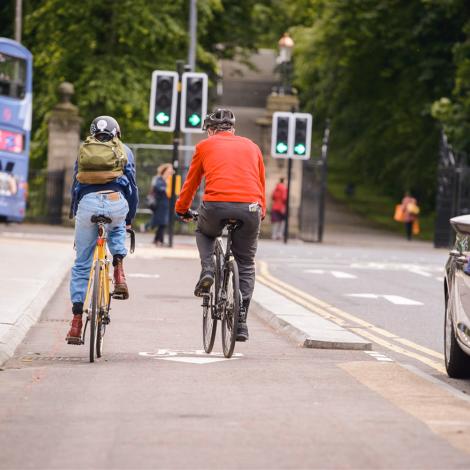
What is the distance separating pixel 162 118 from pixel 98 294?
66.3 ft

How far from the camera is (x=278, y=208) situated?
43.9m

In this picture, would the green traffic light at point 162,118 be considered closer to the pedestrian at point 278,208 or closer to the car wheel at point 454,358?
the pedestrian at point 278,208

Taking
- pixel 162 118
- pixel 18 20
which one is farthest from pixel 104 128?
pixel 18 20

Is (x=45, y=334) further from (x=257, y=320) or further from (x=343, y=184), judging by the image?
(x=343, y=184)

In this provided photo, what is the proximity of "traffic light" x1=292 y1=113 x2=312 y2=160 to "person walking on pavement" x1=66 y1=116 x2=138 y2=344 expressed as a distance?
26222 millimetres

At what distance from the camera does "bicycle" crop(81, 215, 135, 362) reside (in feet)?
37.5

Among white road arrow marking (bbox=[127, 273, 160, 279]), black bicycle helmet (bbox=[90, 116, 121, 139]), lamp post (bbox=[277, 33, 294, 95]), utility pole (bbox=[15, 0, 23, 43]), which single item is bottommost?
white road arrow marking (bbox=[127, 273, 160, 279])

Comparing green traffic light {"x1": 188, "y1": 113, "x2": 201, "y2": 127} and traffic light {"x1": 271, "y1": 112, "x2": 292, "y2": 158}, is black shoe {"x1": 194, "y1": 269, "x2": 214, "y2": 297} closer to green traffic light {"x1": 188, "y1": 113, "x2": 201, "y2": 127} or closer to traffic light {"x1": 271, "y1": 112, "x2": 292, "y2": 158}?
green traffic light {"x1": 188, "y1": 113, "x2": 201, "y2": 127}

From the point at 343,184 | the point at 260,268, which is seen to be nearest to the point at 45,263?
the point at 260,268

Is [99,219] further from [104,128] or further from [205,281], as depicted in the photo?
[205,281]

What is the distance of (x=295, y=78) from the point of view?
59.4m

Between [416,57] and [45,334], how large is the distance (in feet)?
129

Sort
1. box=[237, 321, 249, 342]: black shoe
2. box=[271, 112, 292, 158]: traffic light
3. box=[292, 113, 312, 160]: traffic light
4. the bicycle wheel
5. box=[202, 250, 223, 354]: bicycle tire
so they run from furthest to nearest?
box=[292, 113, 312, 160]: traffic light → box=[271, 112, 292, 158]: traffic light → box=[202, 250, 223, 354]: bicycle tire → box=[237, 321, 249, 342]: black shoe → the bicycle wheel

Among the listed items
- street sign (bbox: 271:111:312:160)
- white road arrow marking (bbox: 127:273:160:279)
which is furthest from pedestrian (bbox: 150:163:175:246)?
white road arrow marking (bbox: 127:273:160:279)
